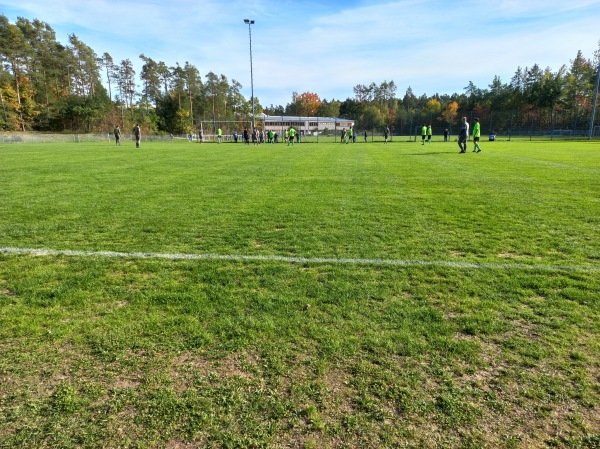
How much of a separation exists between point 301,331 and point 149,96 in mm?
103370

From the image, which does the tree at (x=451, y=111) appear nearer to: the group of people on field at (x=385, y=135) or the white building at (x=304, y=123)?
the white building at (x=304, y=123)

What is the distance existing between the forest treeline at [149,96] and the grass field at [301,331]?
178 ft

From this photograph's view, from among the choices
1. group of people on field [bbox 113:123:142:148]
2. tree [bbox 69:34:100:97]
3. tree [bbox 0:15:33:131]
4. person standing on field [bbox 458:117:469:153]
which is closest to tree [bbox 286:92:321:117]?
tree [bbox 69:34:100:97]

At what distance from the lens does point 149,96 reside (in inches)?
3647

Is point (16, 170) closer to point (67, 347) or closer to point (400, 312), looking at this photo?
point (67, 347)

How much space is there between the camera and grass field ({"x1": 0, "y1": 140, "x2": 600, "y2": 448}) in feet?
7.09

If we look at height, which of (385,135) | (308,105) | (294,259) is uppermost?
(308,105)

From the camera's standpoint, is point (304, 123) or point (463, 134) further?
point (304, 123)

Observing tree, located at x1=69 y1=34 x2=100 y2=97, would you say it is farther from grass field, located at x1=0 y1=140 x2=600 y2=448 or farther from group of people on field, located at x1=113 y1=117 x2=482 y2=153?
grass field, located at x1=0 y1=140 x2=600 y2=448

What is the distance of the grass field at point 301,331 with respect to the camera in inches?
85.1

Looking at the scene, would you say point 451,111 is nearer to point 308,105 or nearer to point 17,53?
point 308,105

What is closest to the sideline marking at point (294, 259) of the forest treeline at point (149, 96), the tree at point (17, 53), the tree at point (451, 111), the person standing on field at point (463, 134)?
the person standing on field at point (463, 134)

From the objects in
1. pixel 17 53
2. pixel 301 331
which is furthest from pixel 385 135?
pixel 17 53

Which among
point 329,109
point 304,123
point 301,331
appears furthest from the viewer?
point 329,109
